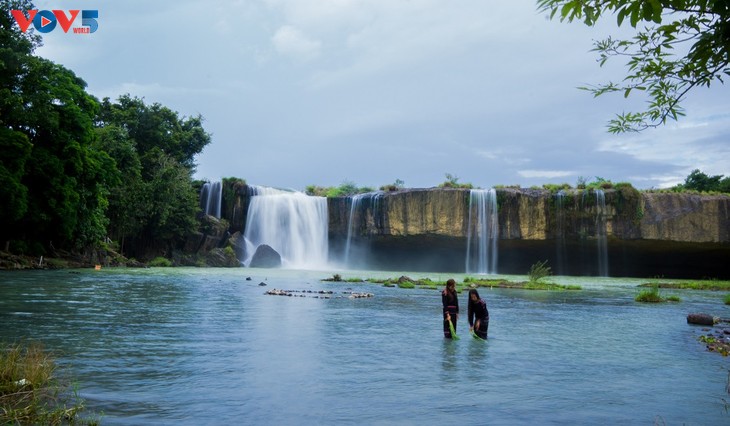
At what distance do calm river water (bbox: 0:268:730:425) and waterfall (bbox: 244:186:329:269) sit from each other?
114ft

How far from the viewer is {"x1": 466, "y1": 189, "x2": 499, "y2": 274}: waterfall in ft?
150

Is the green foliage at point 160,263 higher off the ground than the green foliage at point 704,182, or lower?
lower

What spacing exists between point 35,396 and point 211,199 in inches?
1938

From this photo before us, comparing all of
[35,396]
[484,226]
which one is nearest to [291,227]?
[484,226]

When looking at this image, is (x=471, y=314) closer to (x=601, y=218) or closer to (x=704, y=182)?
(x=601, y=218)

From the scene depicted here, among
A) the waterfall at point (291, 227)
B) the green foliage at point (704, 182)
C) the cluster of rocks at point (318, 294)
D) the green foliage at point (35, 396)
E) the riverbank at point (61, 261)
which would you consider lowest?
the green foliage at point (35, 396)

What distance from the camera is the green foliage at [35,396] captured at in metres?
5.09

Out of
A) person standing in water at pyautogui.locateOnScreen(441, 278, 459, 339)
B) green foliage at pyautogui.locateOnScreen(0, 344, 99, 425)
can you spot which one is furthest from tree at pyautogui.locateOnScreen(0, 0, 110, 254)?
green foliage at pyautogui.locateOnScreen(0, 344, 99, 425)

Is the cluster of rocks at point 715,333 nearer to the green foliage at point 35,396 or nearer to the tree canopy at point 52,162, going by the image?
the green foliage at point 35,396

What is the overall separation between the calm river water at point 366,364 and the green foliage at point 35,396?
252 mm

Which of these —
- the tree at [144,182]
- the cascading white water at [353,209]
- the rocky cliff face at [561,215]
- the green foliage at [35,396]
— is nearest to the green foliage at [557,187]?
the rocky cliff face at [561,215]

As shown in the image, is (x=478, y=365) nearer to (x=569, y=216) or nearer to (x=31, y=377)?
(x=31, y=377)

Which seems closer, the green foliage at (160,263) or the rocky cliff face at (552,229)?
the rocky cliff face at (552,229)

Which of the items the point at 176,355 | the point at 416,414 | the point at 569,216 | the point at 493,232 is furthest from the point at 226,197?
the point at 416,414
